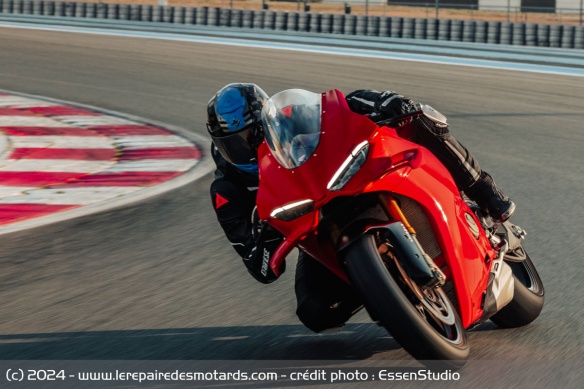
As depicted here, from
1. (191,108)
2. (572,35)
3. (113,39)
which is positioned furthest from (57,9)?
(191,108)

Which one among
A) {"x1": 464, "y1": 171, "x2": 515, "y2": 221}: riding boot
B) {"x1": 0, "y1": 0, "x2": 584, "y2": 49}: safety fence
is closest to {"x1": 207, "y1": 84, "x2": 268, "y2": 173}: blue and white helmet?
{"x1": 464, "y1": 171, "x2": 515, "y2": 221}: riding boot

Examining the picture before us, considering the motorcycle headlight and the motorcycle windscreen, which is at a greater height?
the motorcycle windscreen

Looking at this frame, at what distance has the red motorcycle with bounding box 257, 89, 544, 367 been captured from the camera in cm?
367

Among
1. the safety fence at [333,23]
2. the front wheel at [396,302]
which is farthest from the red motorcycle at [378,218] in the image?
the safety fence at [333,23]

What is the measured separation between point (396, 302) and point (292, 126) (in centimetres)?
79

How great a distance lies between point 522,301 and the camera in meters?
4.63

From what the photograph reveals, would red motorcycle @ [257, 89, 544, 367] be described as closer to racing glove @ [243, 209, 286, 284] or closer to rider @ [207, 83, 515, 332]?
racing glove @ [243, 209, 286, 284]

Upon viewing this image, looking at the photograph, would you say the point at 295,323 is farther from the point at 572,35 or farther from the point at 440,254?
the point at 572,35

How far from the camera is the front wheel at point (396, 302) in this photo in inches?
142

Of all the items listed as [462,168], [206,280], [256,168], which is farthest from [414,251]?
[206,280]

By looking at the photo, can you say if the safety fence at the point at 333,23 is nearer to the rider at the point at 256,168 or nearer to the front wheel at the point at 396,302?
the rider at the point at 256,168

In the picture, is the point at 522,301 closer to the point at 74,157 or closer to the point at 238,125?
the point at 238,125

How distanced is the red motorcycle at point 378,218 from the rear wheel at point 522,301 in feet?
1.48

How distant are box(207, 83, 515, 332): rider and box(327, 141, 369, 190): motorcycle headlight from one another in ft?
1.66
